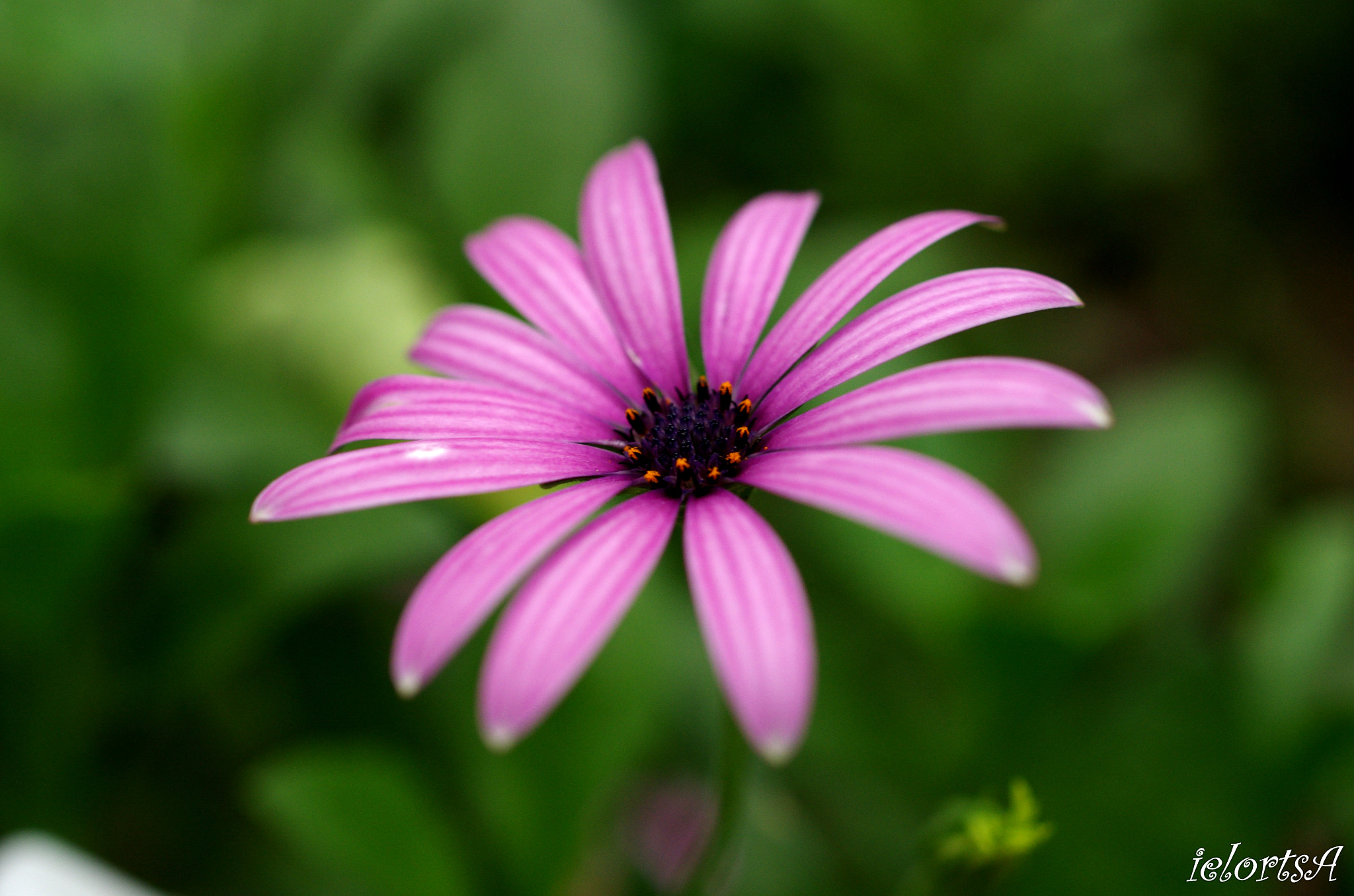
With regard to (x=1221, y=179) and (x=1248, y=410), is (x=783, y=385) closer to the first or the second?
(x=1248, y=410)

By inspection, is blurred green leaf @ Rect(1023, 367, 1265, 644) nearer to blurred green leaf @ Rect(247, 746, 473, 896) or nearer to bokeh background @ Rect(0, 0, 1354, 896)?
bokeh background @ Rect(0, 0, 1354, 896)

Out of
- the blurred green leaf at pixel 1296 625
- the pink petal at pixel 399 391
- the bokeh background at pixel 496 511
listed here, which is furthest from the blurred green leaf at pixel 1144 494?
the pink petal at pixel 399 391

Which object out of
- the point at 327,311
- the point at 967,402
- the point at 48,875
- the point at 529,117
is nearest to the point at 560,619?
the point at 967,402

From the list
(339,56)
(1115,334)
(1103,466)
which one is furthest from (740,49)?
(1103,466)

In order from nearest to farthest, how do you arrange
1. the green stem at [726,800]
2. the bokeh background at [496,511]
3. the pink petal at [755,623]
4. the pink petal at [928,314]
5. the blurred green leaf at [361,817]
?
the pink petal at [755,623], the pink petal at [928,314], the green stem at [726,800], the blurred green leaf at [361,817], the bokeh background at [496,511]

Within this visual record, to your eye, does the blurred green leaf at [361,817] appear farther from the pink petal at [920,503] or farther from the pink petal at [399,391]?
the pink petal at [920,503]

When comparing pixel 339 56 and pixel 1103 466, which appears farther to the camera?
pixel 339 56
